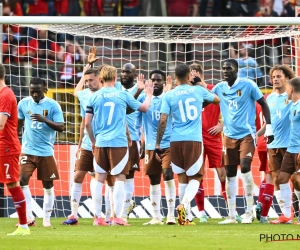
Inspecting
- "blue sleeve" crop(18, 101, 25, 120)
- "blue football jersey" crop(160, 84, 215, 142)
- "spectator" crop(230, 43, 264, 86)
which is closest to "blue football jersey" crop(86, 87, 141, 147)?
"blue football jersey" crop(160, 84, 215, 142)

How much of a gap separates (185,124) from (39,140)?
2.30 metres

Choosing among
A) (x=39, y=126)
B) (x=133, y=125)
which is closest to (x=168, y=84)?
(x=133, y=125)

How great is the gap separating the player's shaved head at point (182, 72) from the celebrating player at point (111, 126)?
1.77 ft

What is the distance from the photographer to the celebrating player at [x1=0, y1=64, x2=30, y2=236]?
1046 cm

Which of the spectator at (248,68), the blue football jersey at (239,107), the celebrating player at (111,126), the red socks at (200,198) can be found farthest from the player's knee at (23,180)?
the spectator at (248,68)

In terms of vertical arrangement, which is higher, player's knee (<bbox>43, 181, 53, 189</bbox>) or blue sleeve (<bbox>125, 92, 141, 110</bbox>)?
blue sleeve (<bbox>125, 92, 141, 110</bbox>)

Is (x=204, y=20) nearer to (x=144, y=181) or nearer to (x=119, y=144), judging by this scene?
(x=119, y=144)

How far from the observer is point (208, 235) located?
10.6 m

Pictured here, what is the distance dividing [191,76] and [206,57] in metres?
8.66

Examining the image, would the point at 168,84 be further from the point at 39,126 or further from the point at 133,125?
the point at 39,126

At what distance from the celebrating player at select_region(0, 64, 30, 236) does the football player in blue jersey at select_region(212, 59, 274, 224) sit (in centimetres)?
374

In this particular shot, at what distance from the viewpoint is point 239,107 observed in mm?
13328

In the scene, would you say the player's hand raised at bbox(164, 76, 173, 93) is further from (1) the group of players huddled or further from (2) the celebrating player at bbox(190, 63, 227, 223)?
(2) the celebrating player at bbox(190, 63, 227, 223)

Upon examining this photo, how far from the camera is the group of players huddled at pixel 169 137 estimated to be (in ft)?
40.5
